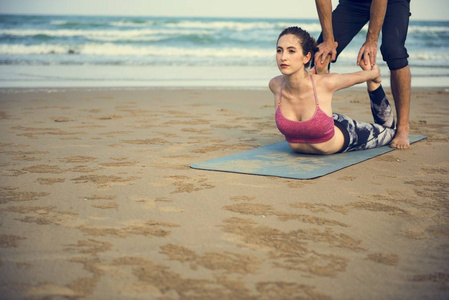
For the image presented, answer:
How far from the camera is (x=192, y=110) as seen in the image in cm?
659

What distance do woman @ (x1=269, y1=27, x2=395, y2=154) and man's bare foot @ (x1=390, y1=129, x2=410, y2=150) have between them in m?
0.36

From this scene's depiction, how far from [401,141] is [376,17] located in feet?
3.16

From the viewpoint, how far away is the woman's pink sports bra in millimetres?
3867

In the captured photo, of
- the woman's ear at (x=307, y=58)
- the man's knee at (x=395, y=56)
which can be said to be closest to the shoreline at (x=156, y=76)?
the man's knee at (x=395, y=56)

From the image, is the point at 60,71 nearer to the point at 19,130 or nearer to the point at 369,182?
the point at 19,130

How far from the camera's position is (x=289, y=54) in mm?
3785

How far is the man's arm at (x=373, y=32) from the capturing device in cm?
414

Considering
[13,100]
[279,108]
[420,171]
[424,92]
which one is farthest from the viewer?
[424,92]

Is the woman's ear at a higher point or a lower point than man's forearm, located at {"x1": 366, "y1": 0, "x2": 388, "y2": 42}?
lower

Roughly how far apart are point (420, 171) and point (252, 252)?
1.87 meters

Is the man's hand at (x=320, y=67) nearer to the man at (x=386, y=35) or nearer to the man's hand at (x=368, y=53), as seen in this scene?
the man at (x=386, y=35)

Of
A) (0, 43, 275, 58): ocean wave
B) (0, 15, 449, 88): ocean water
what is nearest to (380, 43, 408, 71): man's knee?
(0, 15, 449, 88): ocean water

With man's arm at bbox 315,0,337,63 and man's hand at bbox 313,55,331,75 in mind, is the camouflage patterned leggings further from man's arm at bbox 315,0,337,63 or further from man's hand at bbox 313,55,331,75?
man's arm at bbox 315,0,337,63

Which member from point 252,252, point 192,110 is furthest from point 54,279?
point 192,110
